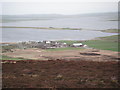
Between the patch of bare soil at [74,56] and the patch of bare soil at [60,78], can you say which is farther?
the patch of bare soil at [74,56]

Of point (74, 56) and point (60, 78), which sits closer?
point (60, 78)

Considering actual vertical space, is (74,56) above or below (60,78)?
below

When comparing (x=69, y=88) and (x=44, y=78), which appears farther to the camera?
(x=44, y=78)

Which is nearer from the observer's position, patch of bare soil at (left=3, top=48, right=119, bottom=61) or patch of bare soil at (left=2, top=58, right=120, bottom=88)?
patch of bare soil at (left=2, top=58, right=120, bottom=88)

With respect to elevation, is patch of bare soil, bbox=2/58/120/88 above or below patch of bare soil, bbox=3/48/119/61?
above

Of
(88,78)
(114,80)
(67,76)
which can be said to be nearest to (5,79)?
(67,76)

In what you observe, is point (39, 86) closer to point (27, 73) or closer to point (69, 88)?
point (69, 88)

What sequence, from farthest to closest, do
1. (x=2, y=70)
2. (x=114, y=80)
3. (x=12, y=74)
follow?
(x=2, y=70) → (x=12, y=74) → (x=114, y=80)

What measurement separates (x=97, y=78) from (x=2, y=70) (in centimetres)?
406

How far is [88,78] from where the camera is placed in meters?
7.66

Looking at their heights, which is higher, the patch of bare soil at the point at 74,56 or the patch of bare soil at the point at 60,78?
the patch of bare soil at the point at 60,78

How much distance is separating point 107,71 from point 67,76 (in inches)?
72.3

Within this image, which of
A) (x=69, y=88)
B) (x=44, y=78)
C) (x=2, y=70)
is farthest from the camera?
(x=2, y=70)

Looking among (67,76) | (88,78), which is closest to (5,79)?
(67,76)
